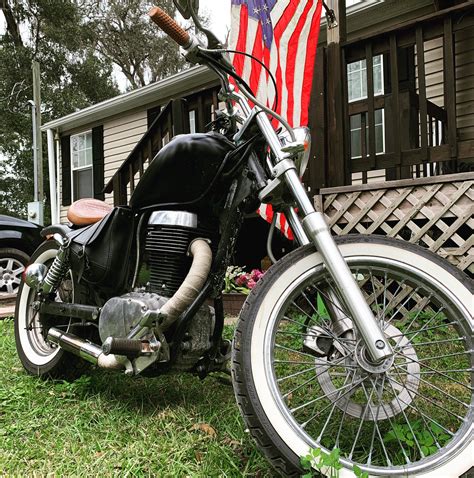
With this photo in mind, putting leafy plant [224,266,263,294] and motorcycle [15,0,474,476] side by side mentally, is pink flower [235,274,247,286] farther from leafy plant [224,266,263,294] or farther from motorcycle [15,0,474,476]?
motorcycle [15,0,474,476]

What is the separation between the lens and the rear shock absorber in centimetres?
211

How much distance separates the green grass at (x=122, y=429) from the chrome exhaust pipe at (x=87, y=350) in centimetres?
22

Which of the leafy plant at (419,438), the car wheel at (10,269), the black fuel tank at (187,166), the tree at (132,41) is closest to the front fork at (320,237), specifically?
the black fuel tank at (187,166)

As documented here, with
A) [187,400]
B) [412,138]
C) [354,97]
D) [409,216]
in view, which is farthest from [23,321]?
[354,97]

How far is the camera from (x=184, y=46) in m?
1.61

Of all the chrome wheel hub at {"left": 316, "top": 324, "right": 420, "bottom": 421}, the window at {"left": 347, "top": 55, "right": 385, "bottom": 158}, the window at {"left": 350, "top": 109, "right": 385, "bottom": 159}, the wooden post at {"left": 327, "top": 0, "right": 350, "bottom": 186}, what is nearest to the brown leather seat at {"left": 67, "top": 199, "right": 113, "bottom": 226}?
the chrome wheel hub at {"left": 316, "top": 324, "right": 420, "bottom": 421}

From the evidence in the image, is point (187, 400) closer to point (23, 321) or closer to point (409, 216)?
point (23, 321)

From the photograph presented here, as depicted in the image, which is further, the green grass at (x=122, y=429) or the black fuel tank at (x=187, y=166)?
the black fuel tank at (x=187, y=166)

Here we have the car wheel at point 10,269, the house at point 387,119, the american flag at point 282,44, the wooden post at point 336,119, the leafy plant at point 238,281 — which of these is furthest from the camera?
the car wheel at point 10,269

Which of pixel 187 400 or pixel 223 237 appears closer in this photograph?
pixel 223 237

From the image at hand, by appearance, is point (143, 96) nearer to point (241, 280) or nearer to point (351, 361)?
point (241, 280)

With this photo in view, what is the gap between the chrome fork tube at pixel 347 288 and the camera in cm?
119

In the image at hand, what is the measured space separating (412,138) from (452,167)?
68 cm

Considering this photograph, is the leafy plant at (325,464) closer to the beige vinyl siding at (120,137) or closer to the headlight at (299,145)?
the headlight at (299,145)
